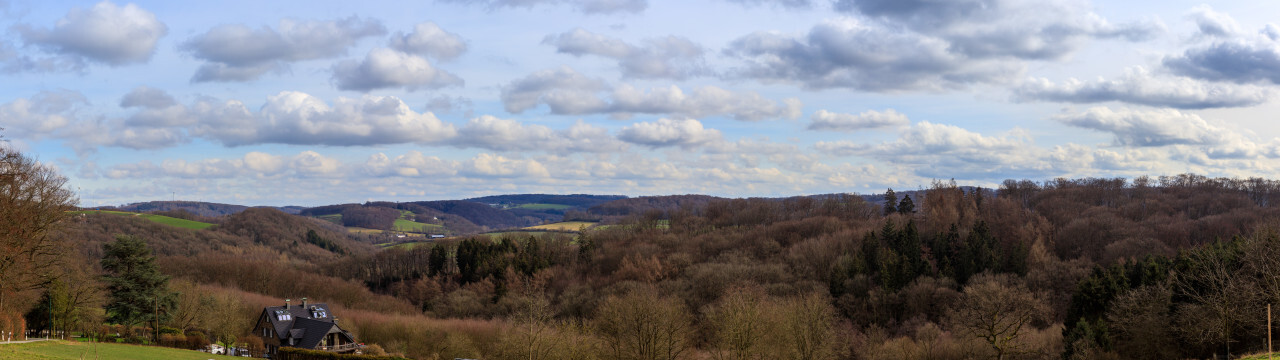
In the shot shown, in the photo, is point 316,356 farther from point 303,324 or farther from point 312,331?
point 303,324

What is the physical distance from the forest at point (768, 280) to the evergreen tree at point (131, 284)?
8.8 inches

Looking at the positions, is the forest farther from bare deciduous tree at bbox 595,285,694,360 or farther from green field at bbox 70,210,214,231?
green field at bbox 70,210,214,231

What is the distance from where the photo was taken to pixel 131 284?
50.2m

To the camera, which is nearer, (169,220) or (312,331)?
(312,331)

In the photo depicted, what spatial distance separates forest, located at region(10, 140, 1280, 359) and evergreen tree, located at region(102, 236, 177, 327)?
8.8 inches

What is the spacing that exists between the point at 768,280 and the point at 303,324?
5101cm

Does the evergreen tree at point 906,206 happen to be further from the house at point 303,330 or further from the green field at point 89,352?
the green field at point 89,352

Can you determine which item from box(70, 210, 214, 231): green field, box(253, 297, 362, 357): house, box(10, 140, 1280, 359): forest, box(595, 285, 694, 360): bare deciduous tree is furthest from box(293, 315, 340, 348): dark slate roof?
box(70, 210, 214, 231): green field

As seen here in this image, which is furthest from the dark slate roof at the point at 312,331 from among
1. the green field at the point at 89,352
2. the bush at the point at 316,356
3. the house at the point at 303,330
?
the green field at the point at 89,352

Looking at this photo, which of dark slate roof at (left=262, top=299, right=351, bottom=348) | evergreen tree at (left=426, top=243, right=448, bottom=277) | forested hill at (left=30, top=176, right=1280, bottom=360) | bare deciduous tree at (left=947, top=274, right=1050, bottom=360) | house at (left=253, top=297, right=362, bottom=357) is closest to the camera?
forested hill at (left=30, top=176, right=1280, bottom=360)

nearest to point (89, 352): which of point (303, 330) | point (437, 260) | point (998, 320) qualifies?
point (303, 330)

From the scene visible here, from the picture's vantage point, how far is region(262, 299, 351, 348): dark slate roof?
198 feet

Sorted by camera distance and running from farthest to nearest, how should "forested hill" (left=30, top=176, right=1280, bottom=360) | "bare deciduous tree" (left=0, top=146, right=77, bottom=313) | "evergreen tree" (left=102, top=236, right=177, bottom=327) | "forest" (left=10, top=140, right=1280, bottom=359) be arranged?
"evergreen tree" (left=102, top=236, right=177, bottom=327) → "forested hill" (left=30, top=176, right=1280, bottom=360) → "forest" (left=10, top=140, right=1280, bottom=359) → "bare deciduous tree" (left=0, top=146, right=77, bottom=313)

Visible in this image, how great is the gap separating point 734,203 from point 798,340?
11014cm
